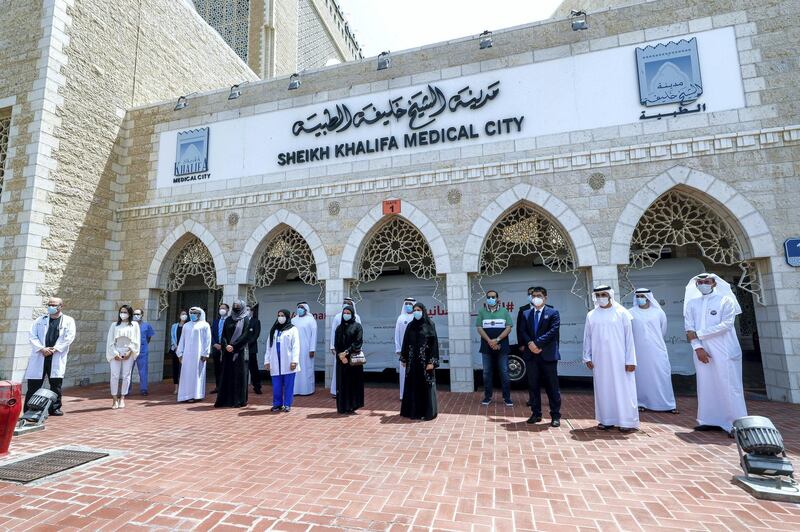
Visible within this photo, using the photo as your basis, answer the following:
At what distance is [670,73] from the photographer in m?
6.73

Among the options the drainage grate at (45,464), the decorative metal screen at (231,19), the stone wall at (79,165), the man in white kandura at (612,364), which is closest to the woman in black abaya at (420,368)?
the man in white kandura at (612,364)

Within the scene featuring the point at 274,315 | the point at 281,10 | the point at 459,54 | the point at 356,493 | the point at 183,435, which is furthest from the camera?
the point at 281,10

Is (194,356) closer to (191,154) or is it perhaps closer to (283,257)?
(283,257)

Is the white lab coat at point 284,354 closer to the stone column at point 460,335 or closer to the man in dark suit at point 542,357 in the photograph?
the stone column at point 460,335

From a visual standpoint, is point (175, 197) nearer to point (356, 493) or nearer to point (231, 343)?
point (231, 343)

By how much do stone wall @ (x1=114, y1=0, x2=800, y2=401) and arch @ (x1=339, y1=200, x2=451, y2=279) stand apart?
0.03 m

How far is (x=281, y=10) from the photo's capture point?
20.0m

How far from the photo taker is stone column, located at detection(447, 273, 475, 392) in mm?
7078

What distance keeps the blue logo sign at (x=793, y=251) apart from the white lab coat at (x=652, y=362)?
2077 millimetres

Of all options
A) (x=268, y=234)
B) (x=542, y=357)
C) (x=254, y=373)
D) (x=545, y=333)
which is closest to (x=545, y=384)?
(x=542, y=357)

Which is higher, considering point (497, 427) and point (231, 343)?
point (231, 343)

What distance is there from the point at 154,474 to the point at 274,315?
6503 mm

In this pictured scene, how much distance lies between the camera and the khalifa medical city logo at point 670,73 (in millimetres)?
6637

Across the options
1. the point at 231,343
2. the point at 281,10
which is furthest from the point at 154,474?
the point at 281,10
